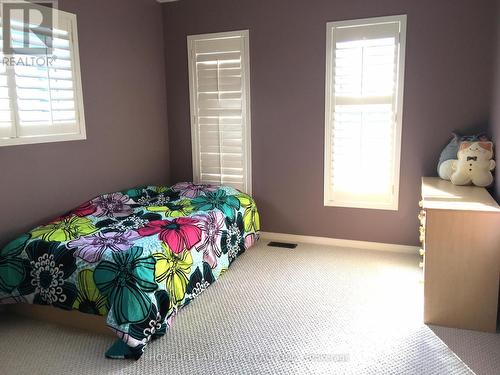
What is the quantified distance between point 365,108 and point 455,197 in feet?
3.84

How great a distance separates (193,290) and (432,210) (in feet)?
5.18

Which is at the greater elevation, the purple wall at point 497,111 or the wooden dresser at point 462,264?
the purple wall at point 497,111

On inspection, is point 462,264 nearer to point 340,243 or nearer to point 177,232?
point 340,243

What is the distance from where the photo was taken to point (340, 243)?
12.4 ft

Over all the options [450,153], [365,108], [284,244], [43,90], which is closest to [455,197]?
[450,153]

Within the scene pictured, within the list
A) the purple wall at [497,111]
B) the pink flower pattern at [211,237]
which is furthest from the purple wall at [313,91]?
the pink flower pattern at [211,237]

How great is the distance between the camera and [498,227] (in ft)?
7.33

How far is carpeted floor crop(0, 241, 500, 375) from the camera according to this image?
81.0 inches

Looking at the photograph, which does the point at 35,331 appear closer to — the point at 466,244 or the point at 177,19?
the point at 466,244

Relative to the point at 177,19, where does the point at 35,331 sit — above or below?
below

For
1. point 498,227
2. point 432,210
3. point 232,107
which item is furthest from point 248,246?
point 498,227

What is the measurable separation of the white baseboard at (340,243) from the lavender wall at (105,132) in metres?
1.31

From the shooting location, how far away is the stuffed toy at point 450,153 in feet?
10.0

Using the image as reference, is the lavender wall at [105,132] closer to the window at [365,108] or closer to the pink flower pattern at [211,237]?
the pink flower pattern at [211,237]
